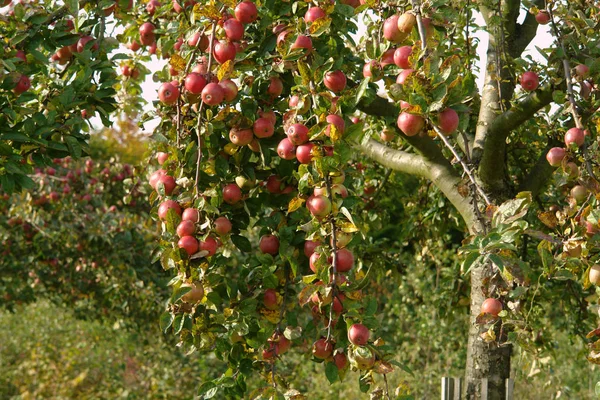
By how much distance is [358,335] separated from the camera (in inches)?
50.3

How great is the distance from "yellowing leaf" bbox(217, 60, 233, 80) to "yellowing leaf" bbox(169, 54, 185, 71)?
5.8 inches

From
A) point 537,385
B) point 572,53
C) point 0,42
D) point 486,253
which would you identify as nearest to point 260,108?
point 486,253

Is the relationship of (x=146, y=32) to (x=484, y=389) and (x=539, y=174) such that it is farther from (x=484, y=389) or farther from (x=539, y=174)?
(x=484, y=389)

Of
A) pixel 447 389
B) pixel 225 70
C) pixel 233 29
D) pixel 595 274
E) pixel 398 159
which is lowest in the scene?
pixel 595 274

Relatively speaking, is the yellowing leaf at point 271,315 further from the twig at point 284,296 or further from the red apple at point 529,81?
the red apple at point 529,81

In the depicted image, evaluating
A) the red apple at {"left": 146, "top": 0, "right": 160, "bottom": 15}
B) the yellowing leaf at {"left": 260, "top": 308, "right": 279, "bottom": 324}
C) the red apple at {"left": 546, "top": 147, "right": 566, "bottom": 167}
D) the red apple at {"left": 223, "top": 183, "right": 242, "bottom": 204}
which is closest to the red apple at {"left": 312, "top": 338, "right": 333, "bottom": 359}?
the yellowing leaf at {"left": 260, "top": 308, "right": 279, "bottom": 324}

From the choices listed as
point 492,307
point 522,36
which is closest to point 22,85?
point 492,307

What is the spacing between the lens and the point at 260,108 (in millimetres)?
1517

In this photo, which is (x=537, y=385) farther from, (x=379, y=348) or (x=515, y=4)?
(x=379, y=348)

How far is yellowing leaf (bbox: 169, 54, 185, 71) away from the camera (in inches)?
57.7

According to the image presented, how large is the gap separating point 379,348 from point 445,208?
70.2 inches

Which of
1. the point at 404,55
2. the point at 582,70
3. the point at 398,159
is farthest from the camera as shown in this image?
the point at 398,159

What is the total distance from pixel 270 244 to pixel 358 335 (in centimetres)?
33

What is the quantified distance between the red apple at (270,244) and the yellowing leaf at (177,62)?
1.33 feet
